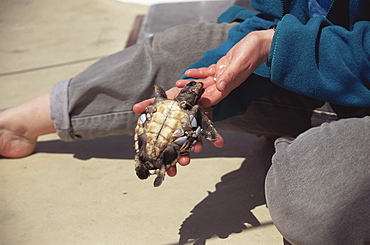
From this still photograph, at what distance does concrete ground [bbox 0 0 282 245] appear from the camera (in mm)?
1355

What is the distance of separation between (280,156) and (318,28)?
386 mm

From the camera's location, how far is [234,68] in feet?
4.00

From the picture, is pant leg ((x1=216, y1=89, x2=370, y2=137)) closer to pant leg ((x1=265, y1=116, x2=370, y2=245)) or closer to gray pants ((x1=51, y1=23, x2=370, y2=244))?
gray pants ((x1=51, y1=23, x2=370, y2=244))

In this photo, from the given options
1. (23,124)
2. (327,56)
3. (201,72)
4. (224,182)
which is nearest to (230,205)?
(224,182)

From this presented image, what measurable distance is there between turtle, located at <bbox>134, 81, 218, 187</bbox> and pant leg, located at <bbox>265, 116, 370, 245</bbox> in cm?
23

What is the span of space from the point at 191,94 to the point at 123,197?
49cm

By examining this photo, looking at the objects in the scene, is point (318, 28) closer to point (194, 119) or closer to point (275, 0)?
point (275, 0)

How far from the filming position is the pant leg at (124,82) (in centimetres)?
160

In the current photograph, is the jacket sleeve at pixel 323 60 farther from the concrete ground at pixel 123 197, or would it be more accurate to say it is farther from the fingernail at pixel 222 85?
the concrete ground at pixel 123 197

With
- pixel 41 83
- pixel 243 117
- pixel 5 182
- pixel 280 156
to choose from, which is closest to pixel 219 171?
pixel 243 117

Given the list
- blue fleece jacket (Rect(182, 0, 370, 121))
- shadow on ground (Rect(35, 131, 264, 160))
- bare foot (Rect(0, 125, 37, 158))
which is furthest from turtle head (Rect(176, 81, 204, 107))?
bare foot (Rect(0, 125, 37, 158))

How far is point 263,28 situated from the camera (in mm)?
1451

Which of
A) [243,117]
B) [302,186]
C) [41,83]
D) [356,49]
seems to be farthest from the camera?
[41,83]

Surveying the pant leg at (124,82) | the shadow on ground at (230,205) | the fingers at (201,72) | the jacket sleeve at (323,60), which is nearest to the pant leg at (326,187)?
the jacket sleeve at (323,60)
